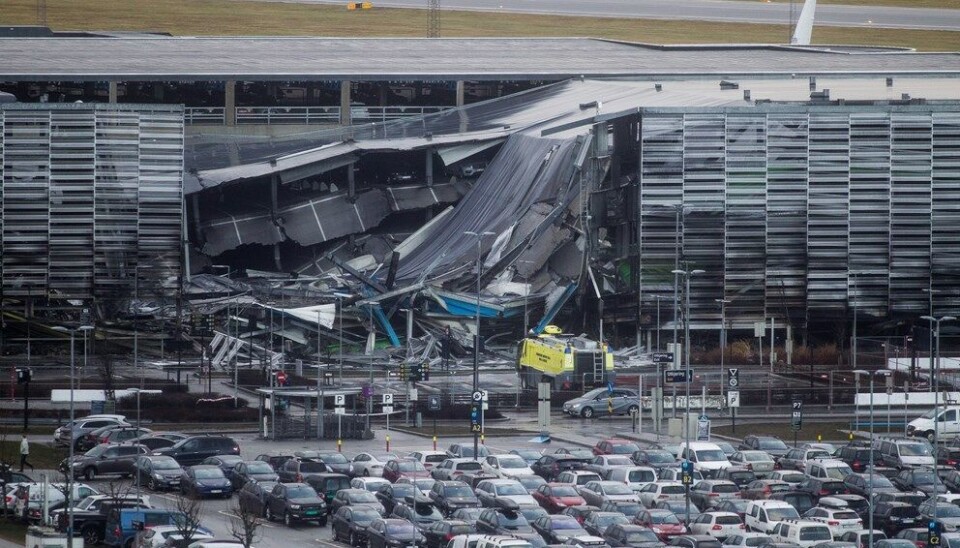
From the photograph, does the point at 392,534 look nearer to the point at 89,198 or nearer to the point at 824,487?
the point at 824,487

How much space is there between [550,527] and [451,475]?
983 cm

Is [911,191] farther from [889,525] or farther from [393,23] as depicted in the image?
[393,23]

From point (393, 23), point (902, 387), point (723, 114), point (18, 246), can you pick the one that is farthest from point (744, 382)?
point (393, 23)

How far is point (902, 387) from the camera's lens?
3349 inches

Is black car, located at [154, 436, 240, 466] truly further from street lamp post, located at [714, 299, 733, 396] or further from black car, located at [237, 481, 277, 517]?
street lamp post, located at [714, 299, 733, 396]

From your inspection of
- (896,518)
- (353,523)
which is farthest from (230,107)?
(896,518)

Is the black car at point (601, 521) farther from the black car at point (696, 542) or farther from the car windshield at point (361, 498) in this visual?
the car windshield at point (361, 498)

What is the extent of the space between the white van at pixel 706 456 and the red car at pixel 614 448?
2.21 m

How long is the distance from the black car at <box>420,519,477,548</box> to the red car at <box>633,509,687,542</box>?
205 inches

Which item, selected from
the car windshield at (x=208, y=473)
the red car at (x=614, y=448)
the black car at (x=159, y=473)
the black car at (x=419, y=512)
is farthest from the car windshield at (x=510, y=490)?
the red car at (x=614, y=448)

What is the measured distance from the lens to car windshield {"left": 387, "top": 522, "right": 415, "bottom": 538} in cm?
4959

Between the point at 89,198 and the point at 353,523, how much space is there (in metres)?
56.5

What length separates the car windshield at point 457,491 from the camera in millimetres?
55844

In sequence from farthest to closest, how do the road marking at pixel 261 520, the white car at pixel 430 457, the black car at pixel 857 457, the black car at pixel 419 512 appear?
the black car at pixel 857 457 → the white car at pixel 430 457 → the road marking at pixel 261 520 → the black car at pixel 419 512
